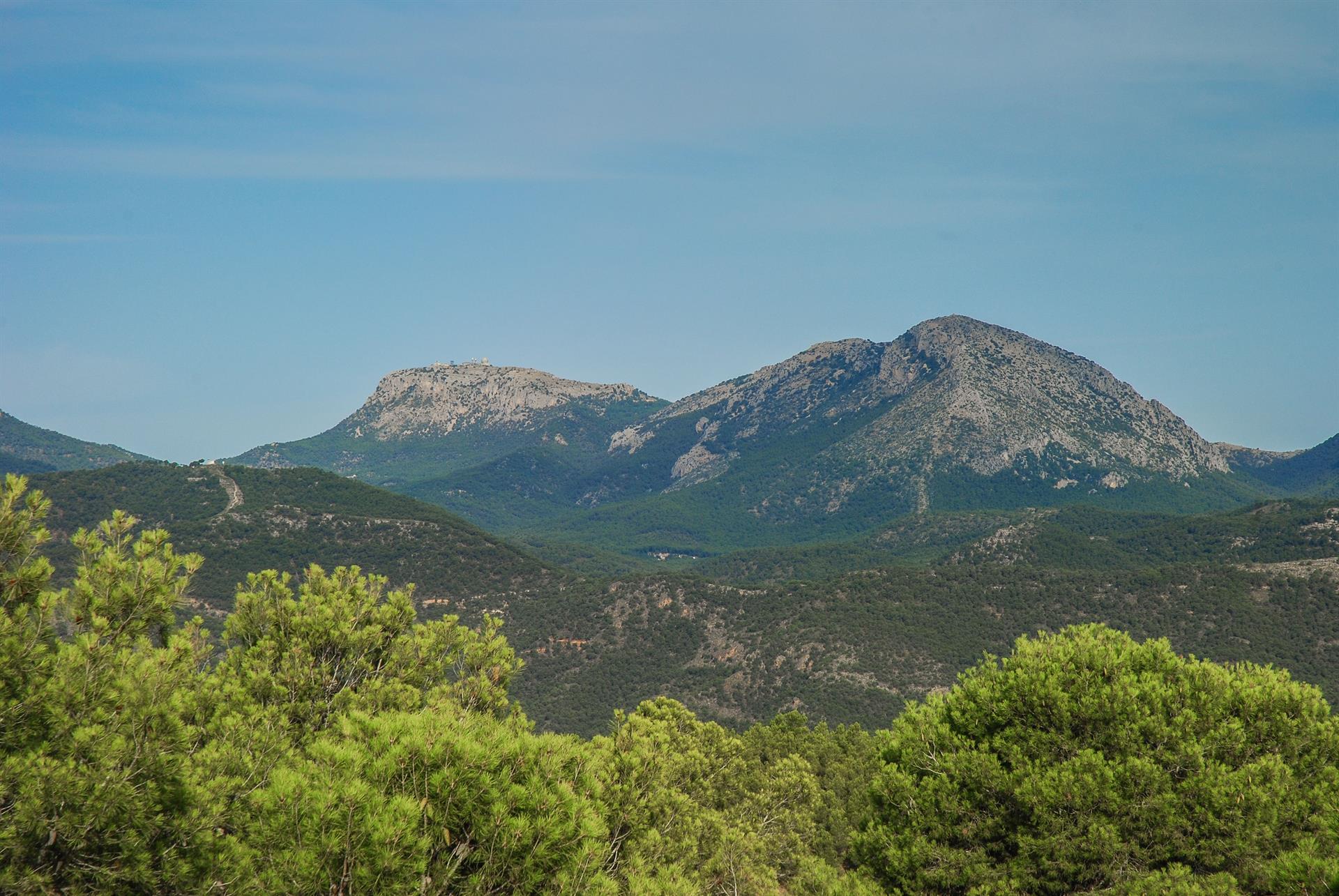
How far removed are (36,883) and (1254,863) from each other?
21127 millimetres

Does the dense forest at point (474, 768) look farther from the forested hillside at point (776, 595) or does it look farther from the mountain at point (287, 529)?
the mountain at point (287, 529)

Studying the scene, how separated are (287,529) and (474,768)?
143835mm

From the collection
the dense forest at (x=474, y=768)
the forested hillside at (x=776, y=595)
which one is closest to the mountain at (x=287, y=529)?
the forested hillside at (x=776, y=595)

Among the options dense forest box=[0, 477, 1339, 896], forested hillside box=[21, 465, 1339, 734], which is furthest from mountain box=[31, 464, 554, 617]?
dense forest box=[0, 477, 1339, 896]

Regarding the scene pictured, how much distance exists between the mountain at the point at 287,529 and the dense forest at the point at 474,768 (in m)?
102

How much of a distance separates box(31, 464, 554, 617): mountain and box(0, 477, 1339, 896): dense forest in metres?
102

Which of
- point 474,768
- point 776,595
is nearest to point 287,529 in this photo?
point 776,595

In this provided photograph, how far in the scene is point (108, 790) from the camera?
1172 cm

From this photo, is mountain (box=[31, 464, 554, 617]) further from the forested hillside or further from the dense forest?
the dense forest

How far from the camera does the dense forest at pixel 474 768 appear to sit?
11680mm

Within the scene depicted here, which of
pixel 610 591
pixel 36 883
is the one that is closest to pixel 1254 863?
pixel 36 883

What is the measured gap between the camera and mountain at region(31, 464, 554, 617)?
131m

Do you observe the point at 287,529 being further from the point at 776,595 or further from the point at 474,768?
the point at 474,768

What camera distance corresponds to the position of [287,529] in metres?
144
